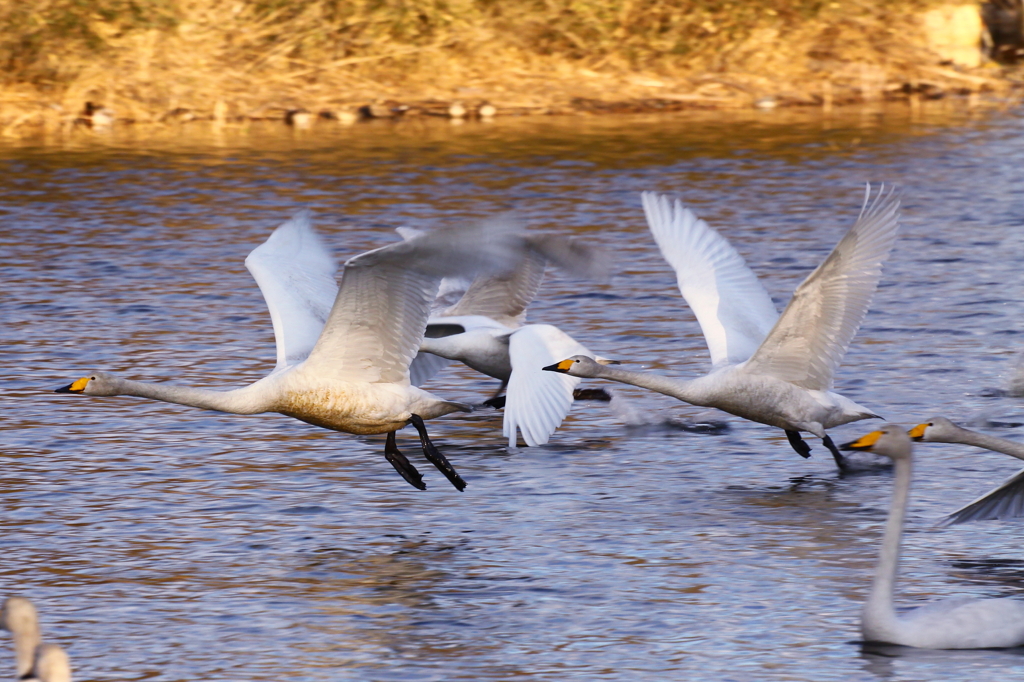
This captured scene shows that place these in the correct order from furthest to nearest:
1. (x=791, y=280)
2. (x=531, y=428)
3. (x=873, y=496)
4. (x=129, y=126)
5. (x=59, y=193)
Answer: (x=129, y=126), (x=59, y=193), (x=791, y=280), (x=531, y=428), (x=873, y=496)

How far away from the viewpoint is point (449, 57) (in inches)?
917

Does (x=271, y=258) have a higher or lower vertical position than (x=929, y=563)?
A: higher

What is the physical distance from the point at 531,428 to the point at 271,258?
5.35 ft

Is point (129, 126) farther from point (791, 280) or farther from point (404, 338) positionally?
point (404, 338)

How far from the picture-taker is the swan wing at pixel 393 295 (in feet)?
22.5

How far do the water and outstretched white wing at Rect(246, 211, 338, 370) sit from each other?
67 cm

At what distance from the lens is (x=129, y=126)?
22.1m

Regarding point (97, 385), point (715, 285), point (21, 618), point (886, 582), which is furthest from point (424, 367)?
point (21, 618)

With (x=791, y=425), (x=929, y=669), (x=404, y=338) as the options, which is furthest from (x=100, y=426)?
(x=929, y=669)

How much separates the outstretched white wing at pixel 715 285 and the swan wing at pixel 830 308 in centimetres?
34

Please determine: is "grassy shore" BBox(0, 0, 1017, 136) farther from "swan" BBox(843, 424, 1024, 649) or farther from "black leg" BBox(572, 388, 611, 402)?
"swan" BBox(843, 424, 1024, 649)

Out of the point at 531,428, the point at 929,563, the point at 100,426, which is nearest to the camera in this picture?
the point at 929,563

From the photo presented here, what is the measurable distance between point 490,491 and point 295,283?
1.58 metres

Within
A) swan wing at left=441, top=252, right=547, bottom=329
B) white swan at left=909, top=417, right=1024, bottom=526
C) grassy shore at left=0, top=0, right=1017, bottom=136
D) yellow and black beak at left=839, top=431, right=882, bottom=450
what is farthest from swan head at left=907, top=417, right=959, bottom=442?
grassy shore at left=0, top=0, right=1017, bottom=136
